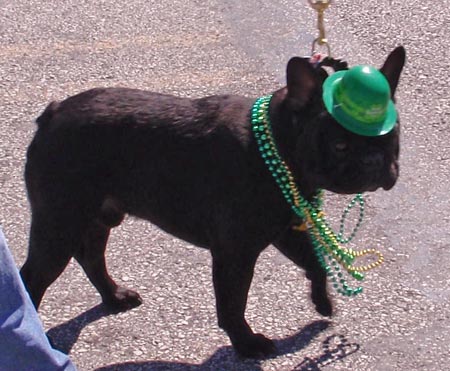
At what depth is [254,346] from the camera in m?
3.94

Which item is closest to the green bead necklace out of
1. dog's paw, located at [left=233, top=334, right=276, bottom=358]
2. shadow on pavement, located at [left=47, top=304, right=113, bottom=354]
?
dog's paw, located at [left=233, top=334, right=276, bottom=358]

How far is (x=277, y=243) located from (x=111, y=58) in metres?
3.01

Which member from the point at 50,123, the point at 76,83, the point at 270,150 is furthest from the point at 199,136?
the point at 76,83

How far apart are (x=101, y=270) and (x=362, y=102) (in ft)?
Answer: 4.94

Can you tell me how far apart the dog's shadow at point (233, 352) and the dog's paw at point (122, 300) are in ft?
0.38

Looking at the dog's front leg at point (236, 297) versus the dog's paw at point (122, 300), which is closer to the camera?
the dog's front leg at point (236, 297)

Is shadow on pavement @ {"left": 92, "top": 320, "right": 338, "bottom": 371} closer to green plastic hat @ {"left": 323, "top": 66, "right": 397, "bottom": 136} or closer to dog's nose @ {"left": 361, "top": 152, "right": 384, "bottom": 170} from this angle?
dog's nose @ {"left": 361, "top": 152, "right": 384, "bottom": 170}

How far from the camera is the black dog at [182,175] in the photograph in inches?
142

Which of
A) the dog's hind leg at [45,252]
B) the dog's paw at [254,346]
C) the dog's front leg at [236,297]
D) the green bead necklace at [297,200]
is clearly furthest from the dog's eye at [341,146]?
the dog's hind leg at [45,252]

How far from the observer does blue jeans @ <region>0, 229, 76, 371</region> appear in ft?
9.50

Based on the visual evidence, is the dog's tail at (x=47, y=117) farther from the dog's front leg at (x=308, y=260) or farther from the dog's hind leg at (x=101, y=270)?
the dog's front leg at (x=308, y=260)

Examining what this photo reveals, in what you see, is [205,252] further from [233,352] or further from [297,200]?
[297,200]

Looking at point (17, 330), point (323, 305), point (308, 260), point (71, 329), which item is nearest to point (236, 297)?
point (308, 260)

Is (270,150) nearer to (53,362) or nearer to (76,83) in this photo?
(53,362)
